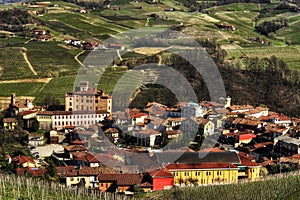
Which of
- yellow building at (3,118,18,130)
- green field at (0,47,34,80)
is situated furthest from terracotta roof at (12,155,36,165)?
green field at (0,47,34,80)

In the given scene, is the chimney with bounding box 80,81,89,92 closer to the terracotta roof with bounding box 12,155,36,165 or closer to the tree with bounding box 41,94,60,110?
the tree with bounding box 41,94,60,110

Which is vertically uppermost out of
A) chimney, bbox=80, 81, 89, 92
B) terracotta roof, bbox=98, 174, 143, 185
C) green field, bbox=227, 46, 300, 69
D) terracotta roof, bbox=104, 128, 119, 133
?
chimney, bbox=80, 81, 89, 92

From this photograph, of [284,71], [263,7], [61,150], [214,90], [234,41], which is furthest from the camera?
[263,7]

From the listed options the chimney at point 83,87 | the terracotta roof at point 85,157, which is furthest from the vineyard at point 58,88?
the terracotta roof at point 85,157

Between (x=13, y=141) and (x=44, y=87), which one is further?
(x=44, y=87)

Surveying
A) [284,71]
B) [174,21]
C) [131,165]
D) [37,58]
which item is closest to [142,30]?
[174,21]

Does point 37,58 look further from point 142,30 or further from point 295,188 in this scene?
point 295,188

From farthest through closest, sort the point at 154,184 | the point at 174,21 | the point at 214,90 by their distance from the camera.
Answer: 1. the point at 174,21
2. the point at 214,90
3. the point at 154,184
